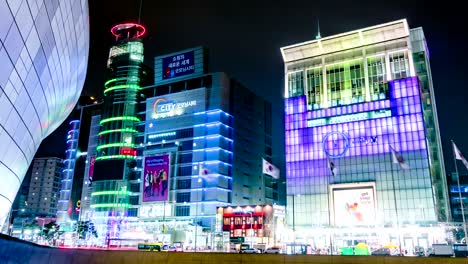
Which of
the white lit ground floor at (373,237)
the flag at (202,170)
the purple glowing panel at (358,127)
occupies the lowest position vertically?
the white lit ground floor at (373,237)

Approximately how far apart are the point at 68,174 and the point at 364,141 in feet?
421

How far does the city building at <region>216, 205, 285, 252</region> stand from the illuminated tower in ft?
151

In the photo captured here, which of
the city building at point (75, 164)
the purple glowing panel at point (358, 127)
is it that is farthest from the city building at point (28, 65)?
the city building at point (75, 164)

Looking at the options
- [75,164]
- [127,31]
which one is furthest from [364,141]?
[75,164]

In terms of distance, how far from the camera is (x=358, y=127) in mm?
97625

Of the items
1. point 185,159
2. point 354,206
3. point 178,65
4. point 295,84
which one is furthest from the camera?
point 178,65

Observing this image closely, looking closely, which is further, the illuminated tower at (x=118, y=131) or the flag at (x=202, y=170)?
the illuminated tower at (x=118, y=131)

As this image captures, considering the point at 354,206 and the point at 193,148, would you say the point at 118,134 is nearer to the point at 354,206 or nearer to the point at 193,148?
the point at 193,148

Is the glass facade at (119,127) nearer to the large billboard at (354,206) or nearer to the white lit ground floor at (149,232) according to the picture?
the white lit ground floor at (149,232)

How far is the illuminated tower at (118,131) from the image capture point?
439 feet

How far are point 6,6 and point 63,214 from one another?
529ft

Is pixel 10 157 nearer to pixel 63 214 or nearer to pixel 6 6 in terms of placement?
pixel 6 6

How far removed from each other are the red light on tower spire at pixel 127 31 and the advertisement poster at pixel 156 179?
55506 millimetres

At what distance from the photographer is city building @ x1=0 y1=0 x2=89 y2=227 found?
74.3 ft
